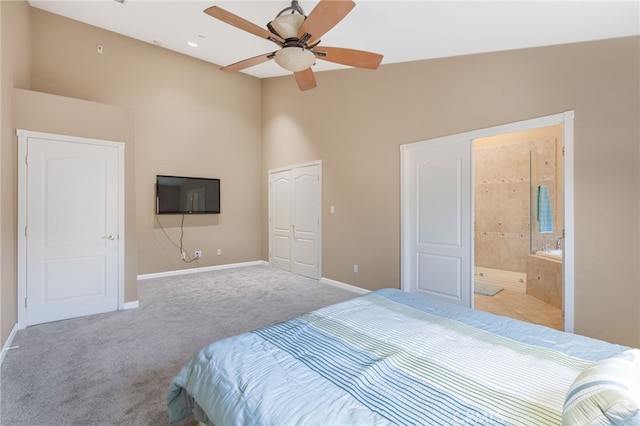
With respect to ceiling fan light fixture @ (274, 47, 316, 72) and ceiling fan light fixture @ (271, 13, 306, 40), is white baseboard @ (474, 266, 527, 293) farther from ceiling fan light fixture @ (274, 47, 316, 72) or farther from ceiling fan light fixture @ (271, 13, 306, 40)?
ceiling fan light fixture @ (271, 13, 306, 40)

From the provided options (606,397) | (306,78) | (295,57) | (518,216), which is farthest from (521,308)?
(295,57)

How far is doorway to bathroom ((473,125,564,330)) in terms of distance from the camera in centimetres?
441

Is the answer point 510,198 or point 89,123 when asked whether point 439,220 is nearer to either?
point 510,198

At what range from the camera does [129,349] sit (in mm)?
2656

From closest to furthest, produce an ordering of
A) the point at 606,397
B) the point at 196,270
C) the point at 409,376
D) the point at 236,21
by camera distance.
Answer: the point at 606,397, the point at 409,376, the point at 236,21, the point at 196,270

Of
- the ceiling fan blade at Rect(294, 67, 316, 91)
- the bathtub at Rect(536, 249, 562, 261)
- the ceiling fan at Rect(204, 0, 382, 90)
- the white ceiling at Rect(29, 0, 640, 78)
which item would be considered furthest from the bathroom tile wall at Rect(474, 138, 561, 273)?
the ceiling fan blade at Rect(294, 67, 316, 91)

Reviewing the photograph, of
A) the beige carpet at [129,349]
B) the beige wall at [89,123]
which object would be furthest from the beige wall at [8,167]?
the beige carpet at [129,349]

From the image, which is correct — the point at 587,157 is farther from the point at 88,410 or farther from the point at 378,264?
the point at 88,410

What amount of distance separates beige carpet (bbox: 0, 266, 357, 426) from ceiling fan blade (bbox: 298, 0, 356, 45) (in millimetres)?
2733

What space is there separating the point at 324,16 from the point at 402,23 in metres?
1.33

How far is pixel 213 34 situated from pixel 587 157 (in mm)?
4984

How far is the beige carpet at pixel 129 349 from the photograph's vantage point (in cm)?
Answer: 187

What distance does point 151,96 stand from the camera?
5.29 meters

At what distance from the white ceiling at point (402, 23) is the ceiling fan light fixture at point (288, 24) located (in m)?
0.95
